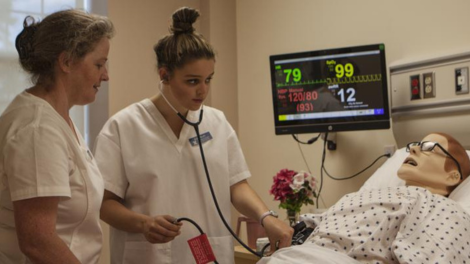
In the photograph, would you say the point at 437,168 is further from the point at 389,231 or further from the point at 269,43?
the point at 269,43

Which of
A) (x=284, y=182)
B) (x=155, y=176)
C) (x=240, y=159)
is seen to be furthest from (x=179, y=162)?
(x=284, y=182)

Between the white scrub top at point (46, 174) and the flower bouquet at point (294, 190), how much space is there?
4.43 feet

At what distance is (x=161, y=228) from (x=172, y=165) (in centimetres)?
33

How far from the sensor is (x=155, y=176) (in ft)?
6.27

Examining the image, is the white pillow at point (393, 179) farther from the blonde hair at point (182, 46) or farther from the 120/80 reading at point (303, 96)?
the blonde hair at point (182, 46)

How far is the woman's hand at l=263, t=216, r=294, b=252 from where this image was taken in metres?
1.75

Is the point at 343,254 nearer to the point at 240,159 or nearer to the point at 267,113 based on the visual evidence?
the point at 240,159

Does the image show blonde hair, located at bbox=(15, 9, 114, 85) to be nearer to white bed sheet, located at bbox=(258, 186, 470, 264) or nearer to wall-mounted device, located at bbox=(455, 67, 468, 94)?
white bed sheet, located at bbox=(258, 186, 470, 264)

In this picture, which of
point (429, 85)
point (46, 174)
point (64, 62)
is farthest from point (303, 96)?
point (46, 174)

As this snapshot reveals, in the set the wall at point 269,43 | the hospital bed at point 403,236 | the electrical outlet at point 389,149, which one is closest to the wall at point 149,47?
the wall at point 269,43

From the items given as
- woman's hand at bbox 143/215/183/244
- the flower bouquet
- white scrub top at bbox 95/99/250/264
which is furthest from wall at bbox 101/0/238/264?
woman's hand at bbox 143/215/183/244

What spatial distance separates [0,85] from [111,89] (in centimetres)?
58

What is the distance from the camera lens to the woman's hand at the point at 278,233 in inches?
68.8

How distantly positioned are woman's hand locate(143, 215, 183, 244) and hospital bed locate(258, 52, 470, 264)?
385 mm
